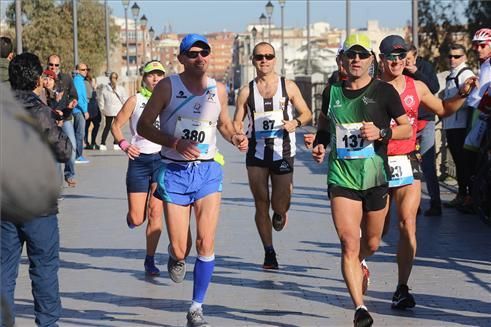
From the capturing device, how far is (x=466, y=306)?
827 cm

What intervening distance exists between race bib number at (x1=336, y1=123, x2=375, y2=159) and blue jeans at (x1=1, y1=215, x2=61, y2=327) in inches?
77.5

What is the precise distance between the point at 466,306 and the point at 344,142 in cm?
159

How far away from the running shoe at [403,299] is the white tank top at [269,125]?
222 cm

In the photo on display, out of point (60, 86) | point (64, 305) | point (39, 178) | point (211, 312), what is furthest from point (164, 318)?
point (60, 86)

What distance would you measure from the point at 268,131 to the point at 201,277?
2.58 meters

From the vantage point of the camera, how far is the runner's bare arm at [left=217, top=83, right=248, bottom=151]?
8234 mm

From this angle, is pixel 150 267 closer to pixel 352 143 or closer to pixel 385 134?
pixel 352 143

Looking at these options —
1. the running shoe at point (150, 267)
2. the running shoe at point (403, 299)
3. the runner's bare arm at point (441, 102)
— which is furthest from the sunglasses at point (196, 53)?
the running shoe at point (150, 267)

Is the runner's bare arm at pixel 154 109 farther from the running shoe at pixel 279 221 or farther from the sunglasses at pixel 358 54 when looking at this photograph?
the running shoe at pixel 279 221

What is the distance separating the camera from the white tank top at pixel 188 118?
8094mm

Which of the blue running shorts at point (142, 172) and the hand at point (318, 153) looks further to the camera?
the blue running shorts at point (142, 172)

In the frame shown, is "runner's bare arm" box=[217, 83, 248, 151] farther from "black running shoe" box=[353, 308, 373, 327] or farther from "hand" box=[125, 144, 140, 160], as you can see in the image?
"black running shoe" box=[353, 308, 373, 327]

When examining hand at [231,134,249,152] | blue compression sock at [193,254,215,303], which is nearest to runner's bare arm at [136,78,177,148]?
hand at [231,134,249,152]

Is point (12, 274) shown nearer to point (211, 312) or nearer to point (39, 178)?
point (211, 312)
